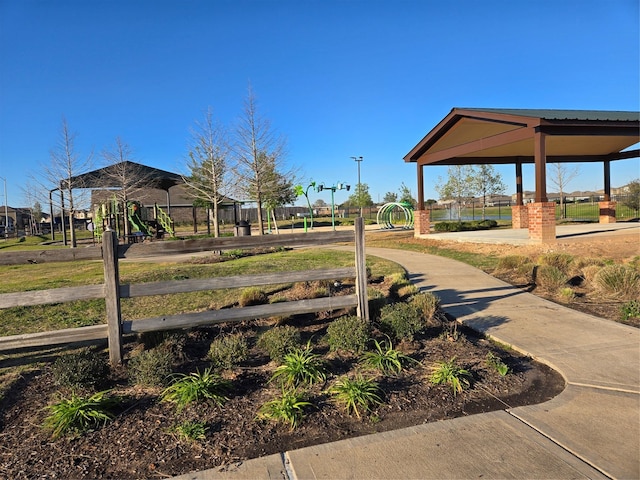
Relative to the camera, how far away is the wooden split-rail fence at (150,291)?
4016 millimetres

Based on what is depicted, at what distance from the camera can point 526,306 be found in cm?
623

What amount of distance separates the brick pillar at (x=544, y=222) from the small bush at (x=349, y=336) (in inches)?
402

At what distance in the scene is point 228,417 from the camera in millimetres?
3102

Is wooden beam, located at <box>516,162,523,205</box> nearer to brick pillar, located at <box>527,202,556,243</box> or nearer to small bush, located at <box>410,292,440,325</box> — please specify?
brick pillar, located at <box>527,202,556,243</box>

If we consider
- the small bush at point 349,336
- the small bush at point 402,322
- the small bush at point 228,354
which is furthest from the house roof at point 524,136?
the small bush at point 228,354

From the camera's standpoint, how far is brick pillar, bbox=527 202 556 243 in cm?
1272

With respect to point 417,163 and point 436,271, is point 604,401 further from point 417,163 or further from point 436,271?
point 417,163

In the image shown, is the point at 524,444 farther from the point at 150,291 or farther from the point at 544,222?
the point at 544,222

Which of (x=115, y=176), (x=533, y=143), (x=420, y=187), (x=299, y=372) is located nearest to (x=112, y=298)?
(x=299, y=372)

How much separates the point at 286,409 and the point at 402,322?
1875 mm

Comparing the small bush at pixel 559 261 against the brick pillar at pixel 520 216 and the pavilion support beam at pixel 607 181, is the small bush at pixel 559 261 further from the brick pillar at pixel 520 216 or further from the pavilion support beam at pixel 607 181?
the pavilion support beam at pixel 607 181

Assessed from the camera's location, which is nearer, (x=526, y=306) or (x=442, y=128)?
(x=526, y=306)

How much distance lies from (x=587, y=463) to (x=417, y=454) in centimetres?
93

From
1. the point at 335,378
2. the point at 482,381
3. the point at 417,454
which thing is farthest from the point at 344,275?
the point at 417,454
